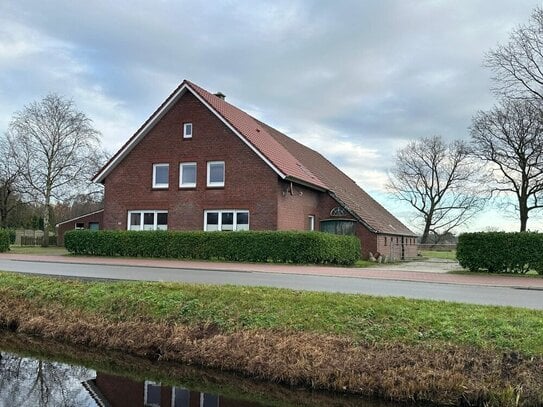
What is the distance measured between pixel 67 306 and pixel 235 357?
14.6 feet

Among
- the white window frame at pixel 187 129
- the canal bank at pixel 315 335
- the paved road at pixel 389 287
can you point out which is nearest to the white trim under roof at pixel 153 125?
the white window frame at pixel 187 129

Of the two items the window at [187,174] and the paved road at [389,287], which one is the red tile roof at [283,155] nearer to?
the window at [187,174]

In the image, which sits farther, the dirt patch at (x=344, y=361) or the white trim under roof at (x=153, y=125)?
the white trim under roof at (x=153, y=125)

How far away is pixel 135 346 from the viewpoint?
9.22 m

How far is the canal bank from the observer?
7129 millimetres

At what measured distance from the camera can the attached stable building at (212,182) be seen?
26.1 meters

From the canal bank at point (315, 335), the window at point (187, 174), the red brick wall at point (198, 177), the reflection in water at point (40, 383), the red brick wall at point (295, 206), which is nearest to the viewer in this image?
the reflection in water at point (40, 383)

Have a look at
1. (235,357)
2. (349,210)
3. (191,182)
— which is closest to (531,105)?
(349,210)

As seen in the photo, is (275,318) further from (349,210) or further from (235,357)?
(349,210)

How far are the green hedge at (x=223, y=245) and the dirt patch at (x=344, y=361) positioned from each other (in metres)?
12.1

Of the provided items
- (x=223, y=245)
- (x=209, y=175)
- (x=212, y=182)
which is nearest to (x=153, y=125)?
(x=209, y=175)

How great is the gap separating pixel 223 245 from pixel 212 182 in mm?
5744

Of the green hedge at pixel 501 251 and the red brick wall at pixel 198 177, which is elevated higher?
the red brick wall at pixel 198 177

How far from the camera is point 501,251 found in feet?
63.9
